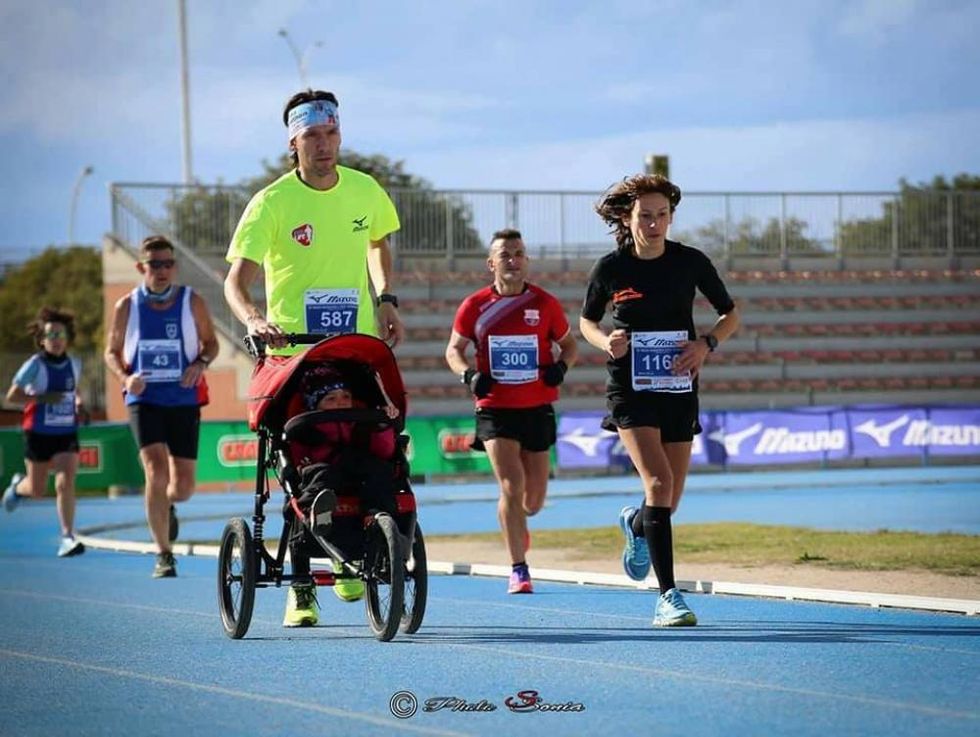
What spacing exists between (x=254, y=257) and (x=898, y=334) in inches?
1365

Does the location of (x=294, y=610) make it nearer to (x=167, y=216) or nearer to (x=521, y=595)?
(x=521, y=595)

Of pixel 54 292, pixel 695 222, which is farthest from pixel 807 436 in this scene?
pixel 54 292

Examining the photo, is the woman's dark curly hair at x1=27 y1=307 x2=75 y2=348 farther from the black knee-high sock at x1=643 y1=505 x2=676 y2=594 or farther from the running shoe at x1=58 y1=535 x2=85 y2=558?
the black knee-high sock at x1=643 y1=505 x2=676 y2=594

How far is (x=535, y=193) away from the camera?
40.2m

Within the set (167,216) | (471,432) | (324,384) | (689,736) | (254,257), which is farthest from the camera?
(167,216)

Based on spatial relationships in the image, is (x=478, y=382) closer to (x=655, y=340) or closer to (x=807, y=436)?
(x=655, y=340)

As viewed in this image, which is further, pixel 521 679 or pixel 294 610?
pixel 294 610

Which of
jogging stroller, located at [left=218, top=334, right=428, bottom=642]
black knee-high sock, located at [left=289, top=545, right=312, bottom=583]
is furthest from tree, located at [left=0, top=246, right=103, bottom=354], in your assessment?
jogging stroller, located at [left=218, top=334, right=428, bottom=642]

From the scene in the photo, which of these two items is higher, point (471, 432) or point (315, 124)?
point (315, 124)

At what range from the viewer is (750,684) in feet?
24.2

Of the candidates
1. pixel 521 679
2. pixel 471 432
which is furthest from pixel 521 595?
pixel 471 432

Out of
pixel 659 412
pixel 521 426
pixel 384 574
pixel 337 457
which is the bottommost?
pixel 384 574

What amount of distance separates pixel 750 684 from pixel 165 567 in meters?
7.67

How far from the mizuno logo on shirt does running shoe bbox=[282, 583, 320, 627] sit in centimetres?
221
